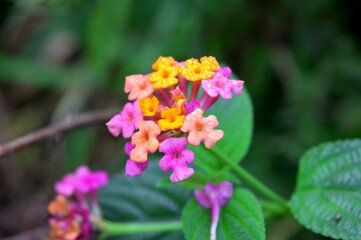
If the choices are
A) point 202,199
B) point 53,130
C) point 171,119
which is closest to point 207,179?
point 202,199

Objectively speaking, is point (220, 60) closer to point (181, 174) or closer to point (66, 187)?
point (66, 187)

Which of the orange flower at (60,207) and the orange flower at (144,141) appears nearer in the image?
the orange flower at (144,141)

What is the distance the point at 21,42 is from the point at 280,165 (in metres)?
2.61

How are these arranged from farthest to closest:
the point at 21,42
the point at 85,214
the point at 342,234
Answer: the point at 21,42, the point at 85,214, the point at 342,234

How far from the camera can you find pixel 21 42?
12.2ft

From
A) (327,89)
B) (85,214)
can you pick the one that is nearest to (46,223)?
(85,214)

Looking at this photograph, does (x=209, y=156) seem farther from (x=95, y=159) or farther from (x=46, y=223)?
(x=95, y=159)

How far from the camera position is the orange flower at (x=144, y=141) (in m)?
1.18

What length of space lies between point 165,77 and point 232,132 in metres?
0.46

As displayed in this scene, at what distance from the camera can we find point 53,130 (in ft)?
6.91

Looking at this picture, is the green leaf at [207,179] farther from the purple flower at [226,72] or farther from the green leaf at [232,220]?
the purple flower at [226,72]

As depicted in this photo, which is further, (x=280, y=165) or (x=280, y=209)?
(x=280, y=165)

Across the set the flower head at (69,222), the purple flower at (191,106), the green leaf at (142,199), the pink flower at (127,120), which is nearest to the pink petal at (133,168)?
the pink flower at (127,120)

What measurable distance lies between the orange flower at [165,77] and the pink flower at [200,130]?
0.13m
